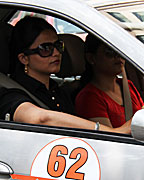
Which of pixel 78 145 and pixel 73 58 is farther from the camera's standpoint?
pixel 73 58

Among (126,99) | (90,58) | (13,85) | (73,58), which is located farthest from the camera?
(73,58)

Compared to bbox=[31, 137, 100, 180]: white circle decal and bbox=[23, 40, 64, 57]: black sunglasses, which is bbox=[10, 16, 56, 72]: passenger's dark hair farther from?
bbox=[31, 137, 100, 180]: white circle decal

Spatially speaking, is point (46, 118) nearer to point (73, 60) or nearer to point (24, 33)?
point (24, 33)

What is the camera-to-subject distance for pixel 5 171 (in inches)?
89.7

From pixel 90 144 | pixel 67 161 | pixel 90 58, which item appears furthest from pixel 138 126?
pixel 90 58

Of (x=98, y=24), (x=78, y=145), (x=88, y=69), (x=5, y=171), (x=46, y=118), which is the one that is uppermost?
(x=98, y=24)

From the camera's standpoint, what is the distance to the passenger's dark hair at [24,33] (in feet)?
9.36

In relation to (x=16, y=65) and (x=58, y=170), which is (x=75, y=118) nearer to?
(x=58, y=170)

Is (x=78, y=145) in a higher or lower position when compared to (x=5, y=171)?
higher

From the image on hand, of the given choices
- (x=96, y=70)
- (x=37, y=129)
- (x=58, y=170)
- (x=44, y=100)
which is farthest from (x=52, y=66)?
(x=58, y=170)

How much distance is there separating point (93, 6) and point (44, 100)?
26.0 inches

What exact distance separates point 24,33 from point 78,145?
916 millimetres

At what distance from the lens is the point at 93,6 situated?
234 centimetres

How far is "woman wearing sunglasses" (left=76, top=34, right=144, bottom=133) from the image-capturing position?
2834 millimetres
